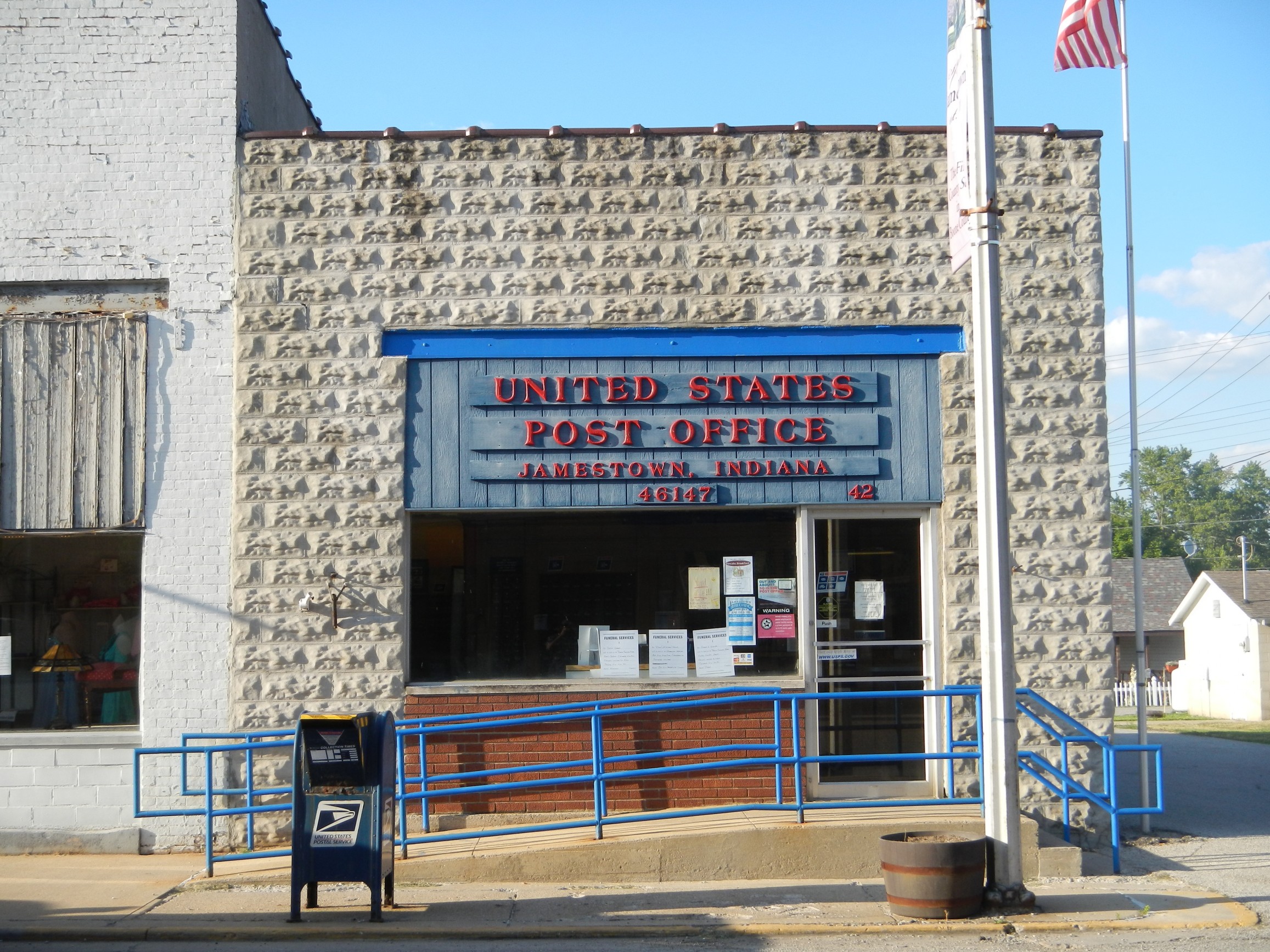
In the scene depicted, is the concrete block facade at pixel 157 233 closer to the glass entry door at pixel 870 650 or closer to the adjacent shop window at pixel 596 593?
the adjacent shop window at pixel 596 593

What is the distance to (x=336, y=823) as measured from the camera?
7.91m

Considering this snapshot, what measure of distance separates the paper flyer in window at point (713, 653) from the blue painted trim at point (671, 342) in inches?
94.8

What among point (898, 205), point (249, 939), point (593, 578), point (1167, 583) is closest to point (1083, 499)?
point (898, 205)

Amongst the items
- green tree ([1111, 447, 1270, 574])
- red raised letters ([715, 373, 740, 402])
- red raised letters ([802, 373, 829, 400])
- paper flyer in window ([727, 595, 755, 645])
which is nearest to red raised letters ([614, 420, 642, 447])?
red raised letters ([715, 373, 740, 402])

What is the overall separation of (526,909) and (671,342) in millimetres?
4850

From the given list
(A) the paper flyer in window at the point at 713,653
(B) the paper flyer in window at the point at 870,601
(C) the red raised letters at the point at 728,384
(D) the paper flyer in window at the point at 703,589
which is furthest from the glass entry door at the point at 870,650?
(C) the red raised letters at the point at 728,384

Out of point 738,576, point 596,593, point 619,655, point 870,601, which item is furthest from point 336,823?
point 870,601

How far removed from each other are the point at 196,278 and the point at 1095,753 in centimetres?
878

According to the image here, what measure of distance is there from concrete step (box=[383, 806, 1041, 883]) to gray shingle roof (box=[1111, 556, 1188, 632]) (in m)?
47.3

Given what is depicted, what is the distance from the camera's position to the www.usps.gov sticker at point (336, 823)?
791 cm

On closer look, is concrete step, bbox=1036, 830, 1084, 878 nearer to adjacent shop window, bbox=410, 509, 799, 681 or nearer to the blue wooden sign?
adjacent shop window, bbox=410, 509, 799, 681

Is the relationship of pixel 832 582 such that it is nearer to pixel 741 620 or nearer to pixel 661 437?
pixel 741 620

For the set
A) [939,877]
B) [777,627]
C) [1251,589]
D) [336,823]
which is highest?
[777,627]

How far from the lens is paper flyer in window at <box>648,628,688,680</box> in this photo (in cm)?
1052
